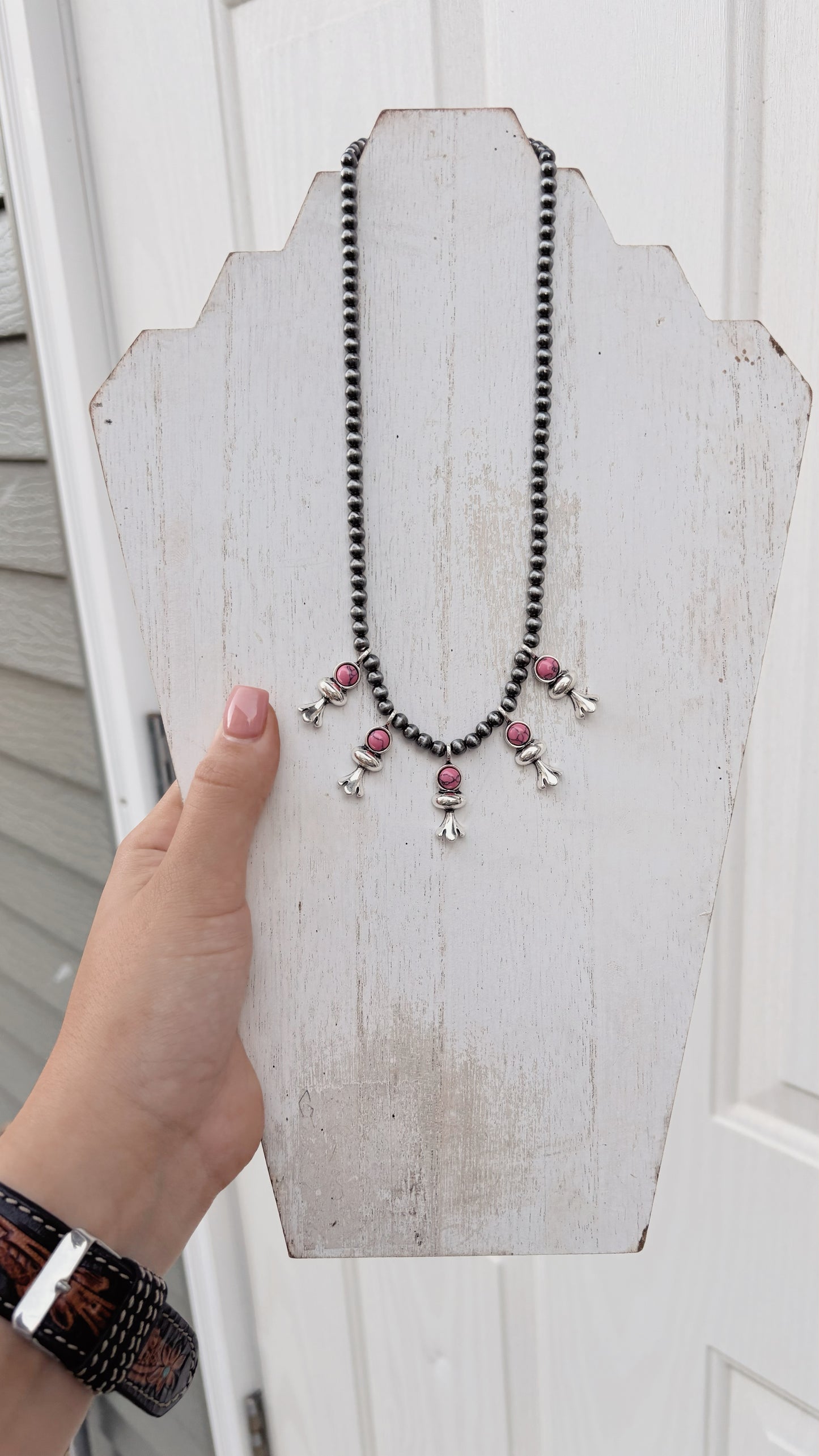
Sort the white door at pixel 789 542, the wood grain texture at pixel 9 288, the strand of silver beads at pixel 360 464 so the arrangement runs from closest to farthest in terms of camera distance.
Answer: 1. the strand of silver beads at pixel 360 464
2. the white door at pixel 789 542
3. the wood grain texture at pixel 9 288

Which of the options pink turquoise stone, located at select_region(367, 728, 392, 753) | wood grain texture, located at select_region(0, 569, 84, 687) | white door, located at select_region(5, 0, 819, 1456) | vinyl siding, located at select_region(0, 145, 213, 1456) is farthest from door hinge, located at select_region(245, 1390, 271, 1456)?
pink turquoise stone, located at select_region(367, 728, 392, 753)

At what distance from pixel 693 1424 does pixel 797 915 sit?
50cm

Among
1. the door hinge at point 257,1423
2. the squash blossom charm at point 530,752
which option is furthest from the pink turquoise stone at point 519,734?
the door hinge at point 257,1423

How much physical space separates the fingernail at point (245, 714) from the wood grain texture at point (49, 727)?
0.73 m

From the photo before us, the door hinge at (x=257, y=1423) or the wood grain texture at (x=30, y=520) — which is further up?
the wood grain texture at (x=30, y=520)

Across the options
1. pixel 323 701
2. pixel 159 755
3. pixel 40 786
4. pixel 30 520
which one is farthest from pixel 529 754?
pixel 40 786

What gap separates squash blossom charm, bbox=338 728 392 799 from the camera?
464 mm

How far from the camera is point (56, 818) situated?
1237 mm

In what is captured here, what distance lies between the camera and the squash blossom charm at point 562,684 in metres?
0.46

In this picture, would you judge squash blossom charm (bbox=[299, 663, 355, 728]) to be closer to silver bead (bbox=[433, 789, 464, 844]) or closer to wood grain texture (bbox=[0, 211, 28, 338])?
silver bead (bbox=[433, 789, 464, 844])

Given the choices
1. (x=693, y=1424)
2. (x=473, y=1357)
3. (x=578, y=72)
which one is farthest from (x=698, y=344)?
(x=473, y=1357)

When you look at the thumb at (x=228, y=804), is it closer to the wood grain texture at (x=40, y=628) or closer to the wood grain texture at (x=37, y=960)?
the wood grain texture at (x=40, y=628)

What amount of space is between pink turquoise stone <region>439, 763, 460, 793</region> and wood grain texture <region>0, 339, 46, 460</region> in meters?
0.77

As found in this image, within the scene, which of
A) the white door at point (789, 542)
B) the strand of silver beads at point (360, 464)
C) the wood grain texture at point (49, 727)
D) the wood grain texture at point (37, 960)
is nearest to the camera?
the strand of silver beads at point (360, 464)
